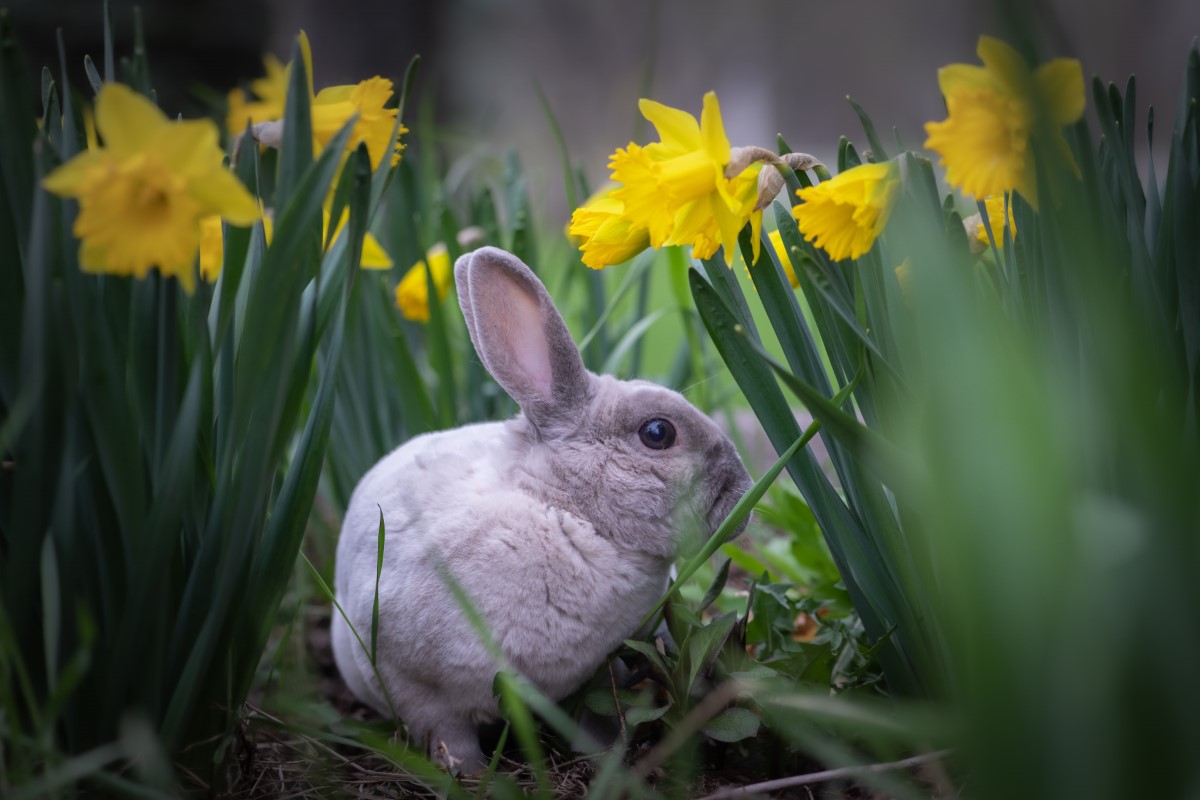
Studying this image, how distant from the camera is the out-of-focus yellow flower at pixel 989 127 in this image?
123 cm

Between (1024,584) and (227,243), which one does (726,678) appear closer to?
(1024,584)

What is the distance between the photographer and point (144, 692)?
1293 mm

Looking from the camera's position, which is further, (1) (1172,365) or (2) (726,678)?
(2) (726,678)

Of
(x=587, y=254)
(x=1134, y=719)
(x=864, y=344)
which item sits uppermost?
(x=587, y=254)

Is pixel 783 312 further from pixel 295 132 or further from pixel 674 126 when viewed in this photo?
pixel 295 132

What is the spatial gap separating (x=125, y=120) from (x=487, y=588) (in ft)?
2.91

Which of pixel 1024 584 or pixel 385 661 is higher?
pixel 1024 584

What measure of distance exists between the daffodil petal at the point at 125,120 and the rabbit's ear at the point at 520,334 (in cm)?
69

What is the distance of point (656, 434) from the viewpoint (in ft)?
5.95

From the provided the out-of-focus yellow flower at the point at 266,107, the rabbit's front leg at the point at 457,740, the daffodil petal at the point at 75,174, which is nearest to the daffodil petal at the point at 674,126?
the daffodil petal at the point at 75,174

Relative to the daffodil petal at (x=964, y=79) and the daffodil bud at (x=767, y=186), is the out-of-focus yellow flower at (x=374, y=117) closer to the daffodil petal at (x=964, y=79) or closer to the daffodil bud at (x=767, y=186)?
the daffodil bud at (x=767, y=186)

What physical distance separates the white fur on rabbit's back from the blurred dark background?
5.57m

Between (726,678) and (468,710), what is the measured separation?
45cm

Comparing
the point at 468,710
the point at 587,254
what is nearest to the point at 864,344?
the point at 587,254
